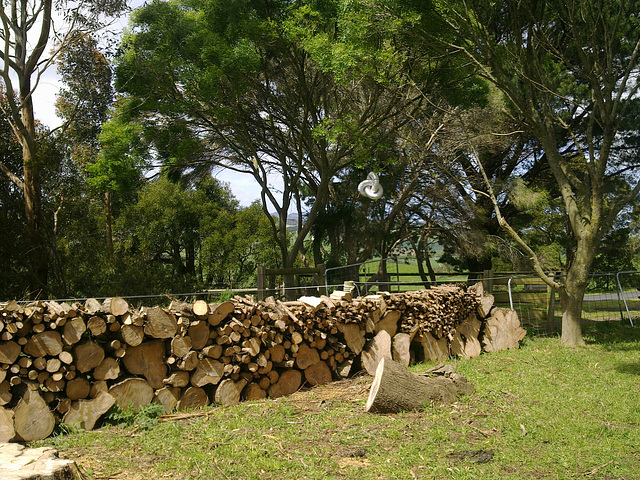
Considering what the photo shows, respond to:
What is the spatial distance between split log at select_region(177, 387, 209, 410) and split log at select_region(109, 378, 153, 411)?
13.1 inches

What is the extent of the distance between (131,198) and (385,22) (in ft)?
40.4

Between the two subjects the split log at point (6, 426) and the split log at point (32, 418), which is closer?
the split log at point (6, 426)

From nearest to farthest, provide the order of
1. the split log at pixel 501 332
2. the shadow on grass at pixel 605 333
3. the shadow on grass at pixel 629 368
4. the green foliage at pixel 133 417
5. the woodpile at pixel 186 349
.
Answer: the woodpile at pixel 186 349
the green foliage at pixel 133 417
the shadow on grass at pixel 629 368
the split log at pixel 501 332
the shadow on grass at pixel 605 333

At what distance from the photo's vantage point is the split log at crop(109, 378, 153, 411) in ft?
15.4

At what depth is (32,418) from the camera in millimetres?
4172

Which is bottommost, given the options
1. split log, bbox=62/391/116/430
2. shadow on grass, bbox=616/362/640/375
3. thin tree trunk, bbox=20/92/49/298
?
shadow on grass, bbox=616/362/640/375

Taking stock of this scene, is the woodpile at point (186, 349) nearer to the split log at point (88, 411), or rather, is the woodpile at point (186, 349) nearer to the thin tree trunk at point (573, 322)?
the split log at point (88, 411)

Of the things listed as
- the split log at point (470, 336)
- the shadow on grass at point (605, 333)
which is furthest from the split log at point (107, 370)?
the shadow on grass at point (605, 333)

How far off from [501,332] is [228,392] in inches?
199

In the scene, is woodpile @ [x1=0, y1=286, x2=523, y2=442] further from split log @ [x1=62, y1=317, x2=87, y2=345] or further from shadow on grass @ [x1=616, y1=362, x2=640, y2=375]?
shadow on grass @ [x1=616, y1=362, x2=640, y2=375]

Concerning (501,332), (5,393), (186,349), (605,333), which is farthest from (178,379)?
(605,333)

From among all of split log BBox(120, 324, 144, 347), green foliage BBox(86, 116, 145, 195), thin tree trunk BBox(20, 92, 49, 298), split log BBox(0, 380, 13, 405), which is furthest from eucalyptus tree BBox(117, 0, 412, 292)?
split log BBox(0, 380, 13, 405)

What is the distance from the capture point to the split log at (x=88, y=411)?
4.43 m

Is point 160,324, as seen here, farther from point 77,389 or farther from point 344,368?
point 344,368
